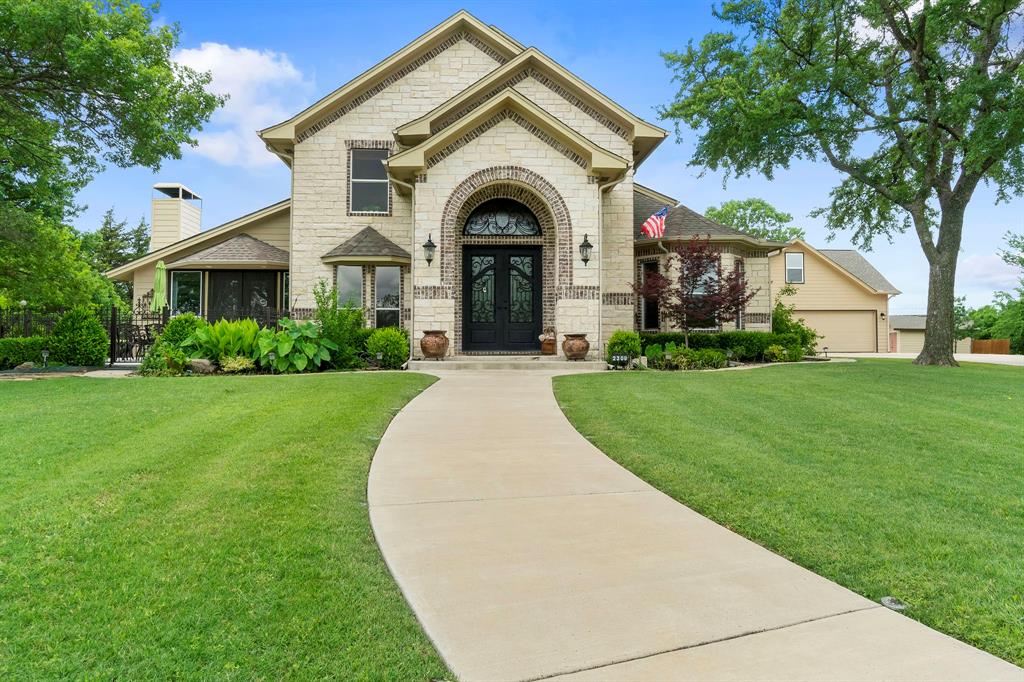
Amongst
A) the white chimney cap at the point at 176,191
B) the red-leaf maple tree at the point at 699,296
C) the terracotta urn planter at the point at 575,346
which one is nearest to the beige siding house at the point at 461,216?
the terracotta urn planter at the point at 575,346

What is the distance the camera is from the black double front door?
16.0 m

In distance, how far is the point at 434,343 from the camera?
46.3 ft

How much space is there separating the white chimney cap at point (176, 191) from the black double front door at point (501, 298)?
1662 centimetres

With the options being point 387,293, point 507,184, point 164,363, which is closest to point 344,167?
point 387,293

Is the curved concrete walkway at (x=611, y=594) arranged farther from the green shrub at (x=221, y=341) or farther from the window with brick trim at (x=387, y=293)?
the window with brick trim at (x=387, y=293)

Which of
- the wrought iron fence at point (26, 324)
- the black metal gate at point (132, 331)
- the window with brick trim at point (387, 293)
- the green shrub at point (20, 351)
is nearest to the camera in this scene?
the green shrub at point (20, 351)

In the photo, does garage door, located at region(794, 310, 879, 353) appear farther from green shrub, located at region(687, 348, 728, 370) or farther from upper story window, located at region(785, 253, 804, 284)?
green shrub, located at region(687, 348, 728, 370)

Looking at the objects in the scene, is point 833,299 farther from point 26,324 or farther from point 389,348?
point 26,324

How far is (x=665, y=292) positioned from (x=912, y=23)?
11.6 m

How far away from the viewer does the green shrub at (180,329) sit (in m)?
13.0

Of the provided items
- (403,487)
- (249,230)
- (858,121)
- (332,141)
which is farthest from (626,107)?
(403,487)

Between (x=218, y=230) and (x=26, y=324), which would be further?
(x=218, y=230)

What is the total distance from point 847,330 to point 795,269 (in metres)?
4.99

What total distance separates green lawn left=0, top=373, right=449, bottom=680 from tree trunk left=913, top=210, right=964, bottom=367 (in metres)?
18.4
